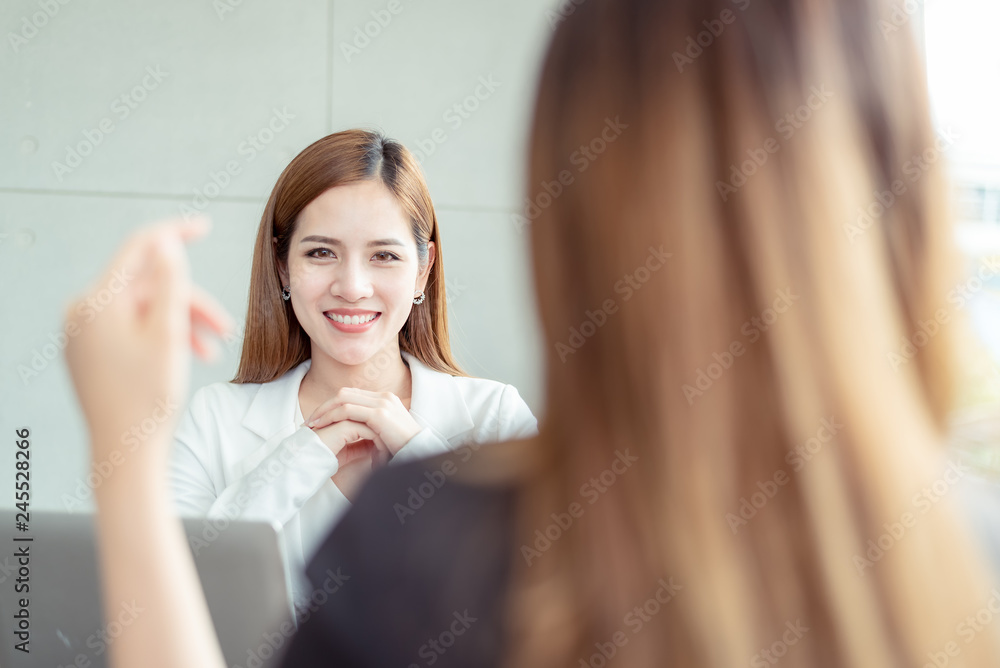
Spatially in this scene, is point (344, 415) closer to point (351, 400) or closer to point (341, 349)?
point (351, 400)

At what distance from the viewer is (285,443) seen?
1.88 meters

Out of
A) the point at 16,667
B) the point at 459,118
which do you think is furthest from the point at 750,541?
the point at 459,118

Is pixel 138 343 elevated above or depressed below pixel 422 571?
above

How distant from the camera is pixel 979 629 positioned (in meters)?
0.47

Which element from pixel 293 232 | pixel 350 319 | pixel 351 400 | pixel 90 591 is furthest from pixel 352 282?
pixel 90 591

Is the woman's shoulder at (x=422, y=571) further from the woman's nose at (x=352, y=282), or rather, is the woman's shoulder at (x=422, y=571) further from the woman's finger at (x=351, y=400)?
the woman's nose at (x=352, y=282)

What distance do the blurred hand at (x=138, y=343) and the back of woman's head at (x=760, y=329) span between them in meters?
0.25

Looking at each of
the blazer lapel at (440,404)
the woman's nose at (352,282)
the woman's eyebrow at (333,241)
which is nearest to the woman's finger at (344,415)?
the blazer lapel at (440,404)

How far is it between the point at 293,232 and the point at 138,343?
5.88 ft

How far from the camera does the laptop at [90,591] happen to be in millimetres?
938

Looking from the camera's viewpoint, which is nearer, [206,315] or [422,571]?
[206,315]

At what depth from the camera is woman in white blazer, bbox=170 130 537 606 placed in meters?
1.97

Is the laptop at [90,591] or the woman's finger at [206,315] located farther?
the laptop at [90,591]

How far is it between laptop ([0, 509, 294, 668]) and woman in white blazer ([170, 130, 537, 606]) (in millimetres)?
923
